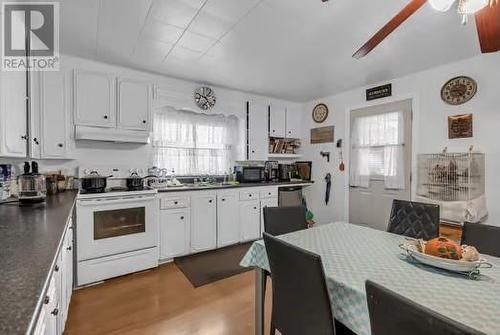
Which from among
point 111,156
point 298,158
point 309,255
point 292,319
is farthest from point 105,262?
point 298,158

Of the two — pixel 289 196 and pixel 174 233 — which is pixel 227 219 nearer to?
pixel 174 233

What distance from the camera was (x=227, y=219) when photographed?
3.50 metres

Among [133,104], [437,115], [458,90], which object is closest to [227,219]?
[133,104]

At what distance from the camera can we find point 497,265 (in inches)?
47.1

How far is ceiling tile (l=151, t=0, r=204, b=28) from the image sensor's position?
5.97 feet

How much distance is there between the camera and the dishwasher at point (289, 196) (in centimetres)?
413

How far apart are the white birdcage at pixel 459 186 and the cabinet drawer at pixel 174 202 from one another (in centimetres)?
289

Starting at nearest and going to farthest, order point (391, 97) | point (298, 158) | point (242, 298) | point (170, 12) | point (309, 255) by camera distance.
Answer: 1. point (309, 255)
2. point (170, 12)
3. point (242, 298)
4. point (391, 97)
5. point (298, 158)

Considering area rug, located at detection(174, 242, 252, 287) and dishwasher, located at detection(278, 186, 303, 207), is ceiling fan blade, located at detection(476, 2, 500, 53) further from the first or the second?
dishwasher, located at detection(278, 186, 303, 207)

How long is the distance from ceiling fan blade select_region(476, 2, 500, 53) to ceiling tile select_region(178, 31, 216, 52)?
1971 mm

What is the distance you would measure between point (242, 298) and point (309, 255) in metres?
1.56

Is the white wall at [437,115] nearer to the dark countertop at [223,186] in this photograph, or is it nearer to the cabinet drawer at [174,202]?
the dark countertop at [223,186]

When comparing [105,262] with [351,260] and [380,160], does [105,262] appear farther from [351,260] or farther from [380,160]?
[380,160]

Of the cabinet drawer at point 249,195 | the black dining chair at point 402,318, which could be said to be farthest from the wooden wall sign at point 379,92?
the black dining chair at point 402,318
